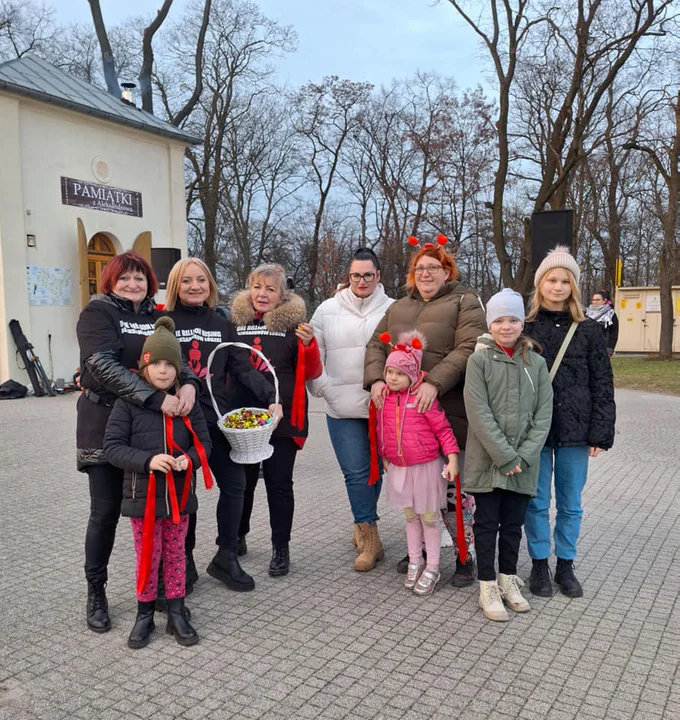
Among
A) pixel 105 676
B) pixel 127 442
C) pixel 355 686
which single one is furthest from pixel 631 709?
pixel 127 442

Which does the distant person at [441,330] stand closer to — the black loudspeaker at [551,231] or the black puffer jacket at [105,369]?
the black puffer jacket at [105,369]

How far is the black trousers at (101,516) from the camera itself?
11.0 ft

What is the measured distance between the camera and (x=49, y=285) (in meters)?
13.4

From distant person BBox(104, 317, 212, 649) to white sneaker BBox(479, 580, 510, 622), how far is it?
1.50 metres

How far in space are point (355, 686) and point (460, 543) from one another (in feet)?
4.10

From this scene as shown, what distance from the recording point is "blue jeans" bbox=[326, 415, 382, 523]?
4.16 metres

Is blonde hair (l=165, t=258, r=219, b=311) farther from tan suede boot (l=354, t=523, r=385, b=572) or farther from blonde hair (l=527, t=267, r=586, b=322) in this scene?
blonde hair (l=527, t=267, r=586, b=322)

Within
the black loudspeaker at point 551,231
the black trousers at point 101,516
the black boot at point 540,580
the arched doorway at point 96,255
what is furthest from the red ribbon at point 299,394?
the arched doorway at point 96,255

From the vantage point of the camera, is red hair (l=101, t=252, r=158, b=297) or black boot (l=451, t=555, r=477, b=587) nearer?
red hair (l=101, t=252, r=158, b=297)

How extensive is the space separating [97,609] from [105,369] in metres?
1.26

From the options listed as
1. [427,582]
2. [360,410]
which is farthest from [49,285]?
[427,582]

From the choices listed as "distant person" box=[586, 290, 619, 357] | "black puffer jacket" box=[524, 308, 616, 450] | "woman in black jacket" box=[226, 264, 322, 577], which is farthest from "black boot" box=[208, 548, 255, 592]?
"distant person" box=[586, 290, 619, 357]

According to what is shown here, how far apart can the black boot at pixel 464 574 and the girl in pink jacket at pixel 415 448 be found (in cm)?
14

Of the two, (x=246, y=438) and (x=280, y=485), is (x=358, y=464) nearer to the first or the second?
(x=280, y=485)
